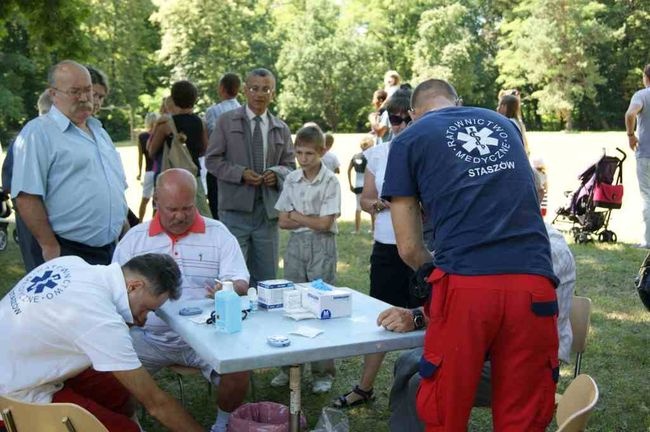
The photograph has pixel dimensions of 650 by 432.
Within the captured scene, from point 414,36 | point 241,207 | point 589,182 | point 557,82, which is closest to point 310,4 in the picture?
point 414,36

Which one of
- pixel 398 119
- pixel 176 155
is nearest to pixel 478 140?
pixel 398 119

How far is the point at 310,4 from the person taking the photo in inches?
1774

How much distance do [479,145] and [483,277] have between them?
45 cm

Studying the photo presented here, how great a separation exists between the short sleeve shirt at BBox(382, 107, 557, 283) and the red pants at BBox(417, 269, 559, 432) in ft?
0.22

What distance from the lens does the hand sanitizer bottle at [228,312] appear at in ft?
8.76

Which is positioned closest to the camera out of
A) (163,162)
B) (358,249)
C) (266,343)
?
(266,343)

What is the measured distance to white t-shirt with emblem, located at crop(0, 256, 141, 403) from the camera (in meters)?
2.40

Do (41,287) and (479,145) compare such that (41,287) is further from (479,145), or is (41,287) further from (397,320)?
(479,145)

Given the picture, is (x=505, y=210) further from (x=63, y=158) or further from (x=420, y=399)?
(x=63, y=158)

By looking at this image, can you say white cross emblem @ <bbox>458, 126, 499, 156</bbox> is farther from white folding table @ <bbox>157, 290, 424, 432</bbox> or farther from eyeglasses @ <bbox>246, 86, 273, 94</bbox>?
eyeglasses @ <bbox>246, 86, 273, 94</bbox>

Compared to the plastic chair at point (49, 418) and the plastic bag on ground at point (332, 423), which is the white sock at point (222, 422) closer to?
the plastic bag on ground at point (332, 423)

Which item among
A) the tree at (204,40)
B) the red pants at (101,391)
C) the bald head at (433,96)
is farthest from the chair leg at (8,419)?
the tree at (204,40)

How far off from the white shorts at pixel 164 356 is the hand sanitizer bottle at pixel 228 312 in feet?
2.84

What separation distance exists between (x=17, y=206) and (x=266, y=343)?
1828 mm
